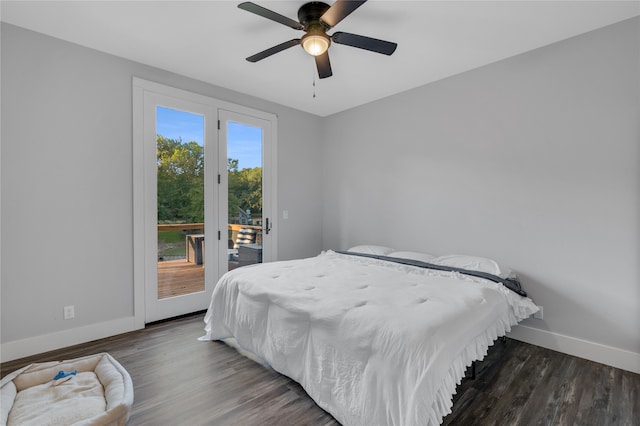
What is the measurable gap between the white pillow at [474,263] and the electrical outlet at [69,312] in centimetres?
341

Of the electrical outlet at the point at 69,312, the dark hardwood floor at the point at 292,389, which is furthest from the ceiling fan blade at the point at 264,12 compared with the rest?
the electrical outlet at the point at 69,312

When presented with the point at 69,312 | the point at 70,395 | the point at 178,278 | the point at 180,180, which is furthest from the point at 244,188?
the point at 70,395

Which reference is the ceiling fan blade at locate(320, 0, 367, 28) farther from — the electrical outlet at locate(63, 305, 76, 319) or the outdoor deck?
the electrical outlet at locate(63, 305, 76, 319)

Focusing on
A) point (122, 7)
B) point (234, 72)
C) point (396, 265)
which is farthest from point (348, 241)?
point (122, 7)

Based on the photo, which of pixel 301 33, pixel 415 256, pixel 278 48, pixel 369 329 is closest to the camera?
pixel 369 329

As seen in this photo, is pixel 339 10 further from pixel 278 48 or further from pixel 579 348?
pixel 579 348

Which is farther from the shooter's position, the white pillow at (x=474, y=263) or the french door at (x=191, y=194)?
the french door at (x=191, y=194)

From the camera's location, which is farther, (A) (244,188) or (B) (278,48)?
(A) (244,188)

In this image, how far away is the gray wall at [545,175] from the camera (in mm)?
2309

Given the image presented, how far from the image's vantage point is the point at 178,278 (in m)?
3.30

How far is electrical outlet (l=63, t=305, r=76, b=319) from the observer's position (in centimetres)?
262

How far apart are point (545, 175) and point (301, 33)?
2507mm

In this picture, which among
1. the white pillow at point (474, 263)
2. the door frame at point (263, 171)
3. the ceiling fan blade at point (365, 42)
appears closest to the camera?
the ceiling fan blade at point (365, 42)

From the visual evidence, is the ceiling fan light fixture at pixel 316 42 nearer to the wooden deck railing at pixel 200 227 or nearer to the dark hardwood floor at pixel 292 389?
the wooden deck railing at pixel 200 227
